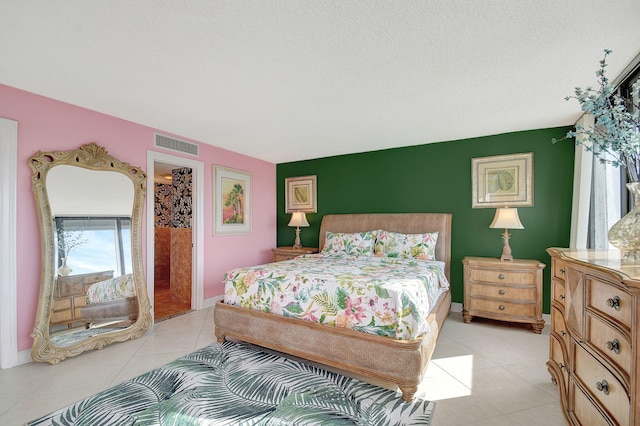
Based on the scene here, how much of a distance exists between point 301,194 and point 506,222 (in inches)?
131

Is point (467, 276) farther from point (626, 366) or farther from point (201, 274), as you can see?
point (201, 274)

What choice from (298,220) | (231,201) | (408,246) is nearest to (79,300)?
(231,201)

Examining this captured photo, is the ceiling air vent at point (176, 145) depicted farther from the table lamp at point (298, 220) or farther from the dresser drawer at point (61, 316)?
the dresser drawer at point (61, 316)

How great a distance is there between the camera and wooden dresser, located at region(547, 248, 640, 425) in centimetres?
113

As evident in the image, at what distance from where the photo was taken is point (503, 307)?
3383 millimetres

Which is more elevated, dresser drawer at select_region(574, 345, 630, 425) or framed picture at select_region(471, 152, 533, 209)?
framed picture at select_region(471, 152, 533, 209)

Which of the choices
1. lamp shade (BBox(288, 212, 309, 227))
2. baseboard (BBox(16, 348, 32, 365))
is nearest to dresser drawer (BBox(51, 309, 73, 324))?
baseboard (BBox(16, 348, 32, 365))

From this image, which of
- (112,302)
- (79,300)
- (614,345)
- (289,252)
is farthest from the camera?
(289,252)

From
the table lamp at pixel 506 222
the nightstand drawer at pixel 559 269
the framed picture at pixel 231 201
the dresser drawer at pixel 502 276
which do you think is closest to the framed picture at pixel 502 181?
the table lamp at pixel 506 222

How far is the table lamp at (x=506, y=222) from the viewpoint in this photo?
3.50 m

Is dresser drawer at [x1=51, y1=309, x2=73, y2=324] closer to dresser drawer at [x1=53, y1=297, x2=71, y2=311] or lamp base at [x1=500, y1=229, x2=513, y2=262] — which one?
dresser drawer at [x1=53, y1=297, x2=71, y2=311]

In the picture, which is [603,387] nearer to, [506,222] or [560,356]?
[560,356]

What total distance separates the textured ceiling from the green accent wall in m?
0.55

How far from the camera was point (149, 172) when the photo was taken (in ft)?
11.7
